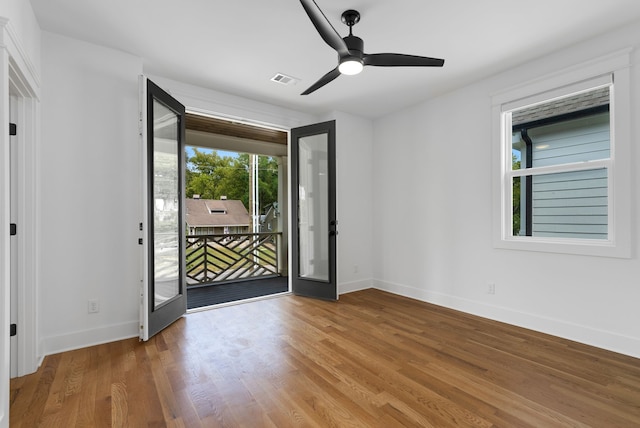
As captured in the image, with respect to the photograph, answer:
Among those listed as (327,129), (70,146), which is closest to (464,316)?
(327,129)

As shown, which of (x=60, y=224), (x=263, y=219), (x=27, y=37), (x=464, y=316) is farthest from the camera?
(x=263, y=219)

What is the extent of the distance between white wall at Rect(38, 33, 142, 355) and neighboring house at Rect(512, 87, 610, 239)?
4.10 meters

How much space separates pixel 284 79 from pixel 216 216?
4133mm

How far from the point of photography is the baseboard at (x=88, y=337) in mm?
2590

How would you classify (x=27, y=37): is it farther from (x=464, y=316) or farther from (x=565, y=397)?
(x=464, y=316)

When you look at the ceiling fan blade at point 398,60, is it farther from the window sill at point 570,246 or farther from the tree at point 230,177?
the tree at point 230,177

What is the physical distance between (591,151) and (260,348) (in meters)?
3.55

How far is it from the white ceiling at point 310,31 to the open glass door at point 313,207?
40.0 inches

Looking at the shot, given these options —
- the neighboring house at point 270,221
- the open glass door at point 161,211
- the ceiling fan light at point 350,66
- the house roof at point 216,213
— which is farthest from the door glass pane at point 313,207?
the house roof at point 216,213

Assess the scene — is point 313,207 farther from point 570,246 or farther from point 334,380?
point 570,246

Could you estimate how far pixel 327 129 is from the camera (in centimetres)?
421

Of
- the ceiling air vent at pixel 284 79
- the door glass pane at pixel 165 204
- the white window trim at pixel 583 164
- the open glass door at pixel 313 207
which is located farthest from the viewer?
the open glass door at pixel 313 207

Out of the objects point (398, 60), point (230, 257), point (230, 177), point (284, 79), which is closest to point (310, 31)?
point (398, 60)

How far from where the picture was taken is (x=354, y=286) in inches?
186
